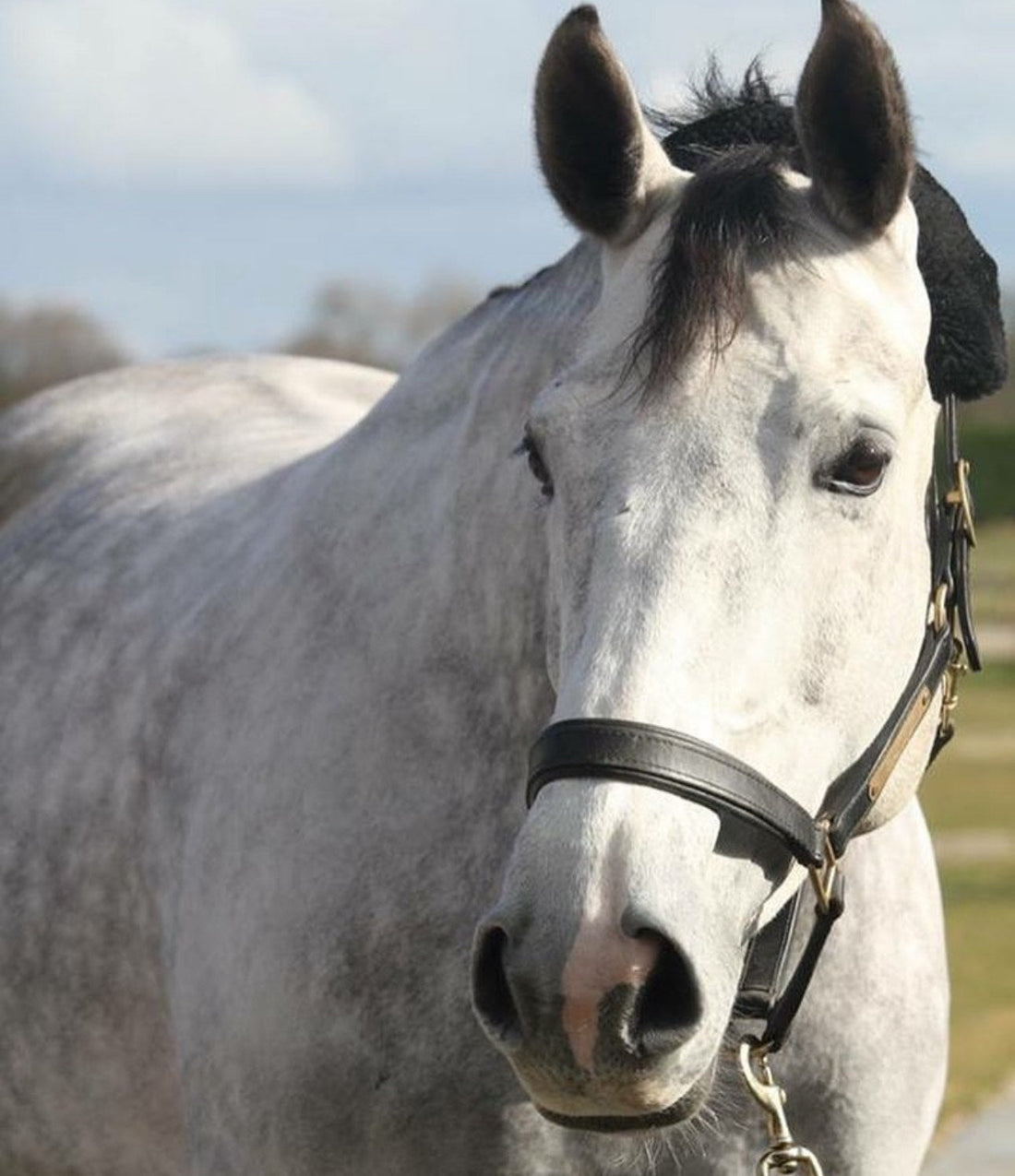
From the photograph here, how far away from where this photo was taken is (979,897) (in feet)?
45.4

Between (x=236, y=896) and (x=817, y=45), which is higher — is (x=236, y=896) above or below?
below

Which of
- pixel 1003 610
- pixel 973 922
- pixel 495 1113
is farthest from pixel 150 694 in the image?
pixel 1003 610

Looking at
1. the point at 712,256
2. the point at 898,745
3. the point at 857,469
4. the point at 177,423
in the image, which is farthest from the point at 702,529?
the point at 177,423

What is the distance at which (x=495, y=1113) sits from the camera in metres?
3.16

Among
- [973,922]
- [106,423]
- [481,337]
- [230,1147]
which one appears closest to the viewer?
[230,1147]

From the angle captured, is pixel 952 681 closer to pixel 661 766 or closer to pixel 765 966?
pixel 765 966

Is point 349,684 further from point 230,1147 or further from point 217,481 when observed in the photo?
point 217,481

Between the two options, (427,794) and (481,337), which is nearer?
(427,794)

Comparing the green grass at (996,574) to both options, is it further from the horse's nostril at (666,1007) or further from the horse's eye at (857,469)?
the horse's nostril at (666,1007)

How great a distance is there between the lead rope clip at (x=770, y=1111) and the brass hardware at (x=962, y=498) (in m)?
0.77

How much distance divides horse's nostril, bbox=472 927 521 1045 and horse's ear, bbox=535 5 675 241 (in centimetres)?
100

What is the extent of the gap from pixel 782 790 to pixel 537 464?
527mm

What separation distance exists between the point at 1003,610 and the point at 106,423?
39490mm

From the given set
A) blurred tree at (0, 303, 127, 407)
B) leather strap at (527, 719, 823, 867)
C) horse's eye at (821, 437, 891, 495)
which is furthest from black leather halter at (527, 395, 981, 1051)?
blurred tree at (0, 303, 127, 407)
